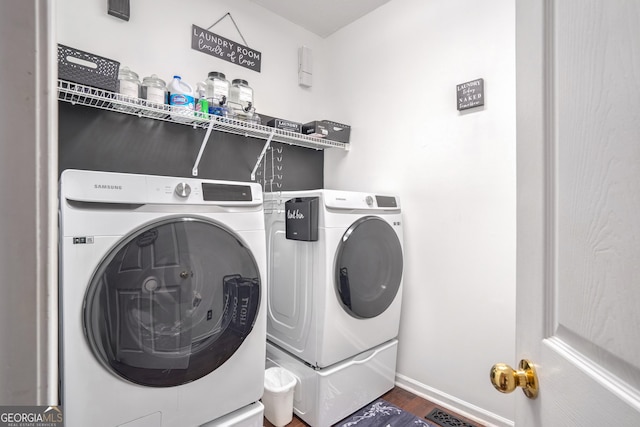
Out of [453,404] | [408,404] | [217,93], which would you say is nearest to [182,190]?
[217,93]

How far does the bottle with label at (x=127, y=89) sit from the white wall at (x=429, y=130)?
0.74 feet

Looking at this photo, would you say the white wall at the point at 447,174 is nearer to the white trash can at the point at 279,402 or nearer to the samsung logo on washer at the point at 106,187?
the white trash can at the point at 279,402

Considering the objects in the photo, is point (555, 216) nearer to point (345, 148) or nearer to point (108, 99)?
point (108, 99)

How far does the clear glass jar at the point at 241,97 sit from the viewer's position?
1.90 m

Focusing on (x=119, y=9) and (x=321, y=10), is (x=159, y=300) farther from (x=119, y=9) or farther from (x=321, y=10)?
(x=321, y=10)

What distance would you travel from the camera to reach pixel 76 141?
1500 mm

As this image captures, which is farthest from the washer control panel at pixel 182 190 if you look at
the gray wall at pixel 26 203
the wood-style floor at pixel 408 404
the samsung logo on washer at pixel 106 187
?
the wood-style floor at pixel 408 404

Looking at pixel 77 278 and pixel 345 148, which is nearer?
pixel 77 278

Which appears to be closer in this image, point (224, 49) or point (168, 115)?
point (168, 115)

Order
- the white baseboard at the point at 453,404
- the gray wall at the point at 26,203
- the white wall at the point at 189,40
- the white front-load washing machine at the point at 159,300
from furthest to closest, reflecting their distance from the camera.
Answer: the white baseboard at the point at 453,404, the white wall at the point at 189,40, the white front-load washing machine at the point at 159,300, the gray wall at the point at 26,203

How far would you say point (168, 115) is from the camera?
1.70 meters

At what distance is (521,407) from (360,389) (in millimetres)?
1318

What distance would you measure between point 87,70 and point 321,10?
1647 mm

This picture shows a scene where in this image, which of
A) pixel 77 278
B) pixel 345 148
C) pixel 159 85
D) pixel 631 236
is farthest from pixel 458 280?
pixel 159 85
